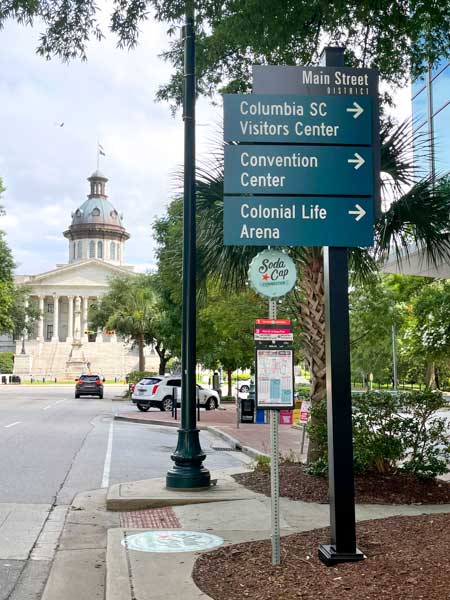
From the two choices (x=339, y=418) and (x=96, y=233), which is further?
(x=96, y=233)

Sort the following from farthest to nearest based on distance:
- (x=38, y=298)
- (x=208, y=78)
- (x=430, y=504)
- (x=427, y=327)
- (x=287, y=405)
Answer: (x=38, y=298) → (x=427, y=327) → (x=208, y=78) → (x=430, y=504) → (x=287, y=405)

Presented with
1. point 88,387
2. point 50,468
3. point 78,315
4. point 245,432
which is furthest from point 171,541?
point 78,315

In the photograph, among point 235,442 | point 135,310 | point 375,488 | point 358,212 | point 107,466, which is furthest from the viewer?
point 135,310

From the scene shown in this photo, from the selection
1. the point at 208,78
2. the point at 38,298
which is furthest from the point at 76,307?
the point at 208,78

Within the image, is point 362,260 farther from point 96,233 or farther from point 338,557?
point 96,233

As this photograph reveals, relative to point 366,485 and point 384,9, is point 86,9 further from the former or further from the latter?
point 366,485

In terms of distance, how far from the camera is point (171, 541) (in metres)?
6.50

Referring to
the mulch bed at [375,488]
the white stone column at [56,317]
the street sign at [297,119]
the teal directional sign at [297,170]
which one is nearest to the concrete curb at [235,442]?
the mulch bed at [375,488]

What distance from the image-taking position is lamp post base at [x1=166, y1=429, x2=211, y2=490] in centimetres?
911

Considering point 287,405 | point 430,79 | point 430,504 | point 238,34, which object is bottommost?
point 430,504

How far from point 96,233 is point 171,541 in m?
125

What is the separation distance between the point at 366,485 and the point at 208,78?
21.6ft

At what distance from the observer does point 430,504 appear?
8.34 metres

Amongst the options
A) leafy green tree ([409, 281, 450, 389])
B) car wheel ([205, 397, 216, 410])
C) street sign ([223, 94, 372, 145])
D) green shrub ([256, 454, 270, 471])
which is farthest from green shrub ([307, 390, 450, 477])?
car wheel ([205, 397, 216, 410])
